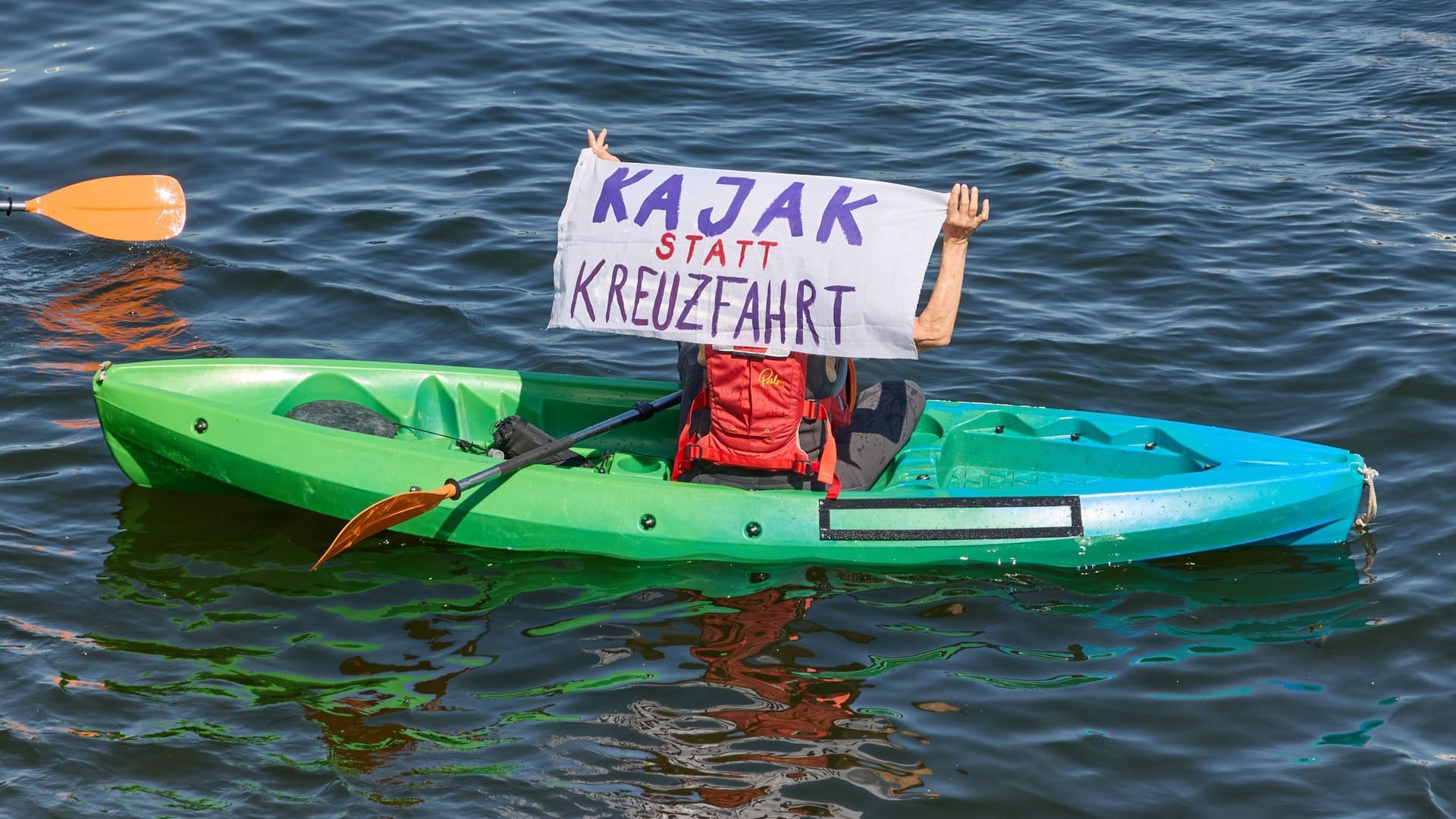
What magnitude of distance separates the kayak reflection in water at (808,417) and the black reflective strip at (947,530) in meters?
0.13

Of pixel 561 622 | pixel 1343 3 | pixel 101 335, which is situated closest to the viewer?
pixel 561 622

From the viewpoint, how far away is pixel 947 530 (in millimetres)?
5859

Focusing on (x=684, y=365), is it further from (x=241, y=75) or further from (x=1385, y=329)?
(x=241, y=75)

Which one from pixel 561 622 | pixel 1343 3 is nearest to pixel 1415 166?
pixel 1343 3

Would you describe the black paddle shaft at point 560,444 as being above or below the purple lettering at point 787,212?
below

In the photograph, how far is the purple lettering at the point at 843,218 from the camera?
18.0 feet

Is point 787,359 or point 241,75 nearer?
point 787,359

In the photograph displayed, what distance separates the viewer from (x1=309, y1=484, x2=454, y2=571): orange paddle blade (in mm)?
5559

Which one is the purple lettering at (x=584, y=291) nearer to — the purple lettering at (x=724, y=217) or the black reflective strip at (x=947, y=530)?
the purple lettering at (x=724, y=217)

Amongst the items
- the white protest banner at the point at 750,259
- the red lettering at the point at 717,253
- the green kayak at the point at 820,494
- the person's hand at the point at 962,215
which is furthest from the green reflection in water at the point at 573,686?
the person's hand at the point at 962,215

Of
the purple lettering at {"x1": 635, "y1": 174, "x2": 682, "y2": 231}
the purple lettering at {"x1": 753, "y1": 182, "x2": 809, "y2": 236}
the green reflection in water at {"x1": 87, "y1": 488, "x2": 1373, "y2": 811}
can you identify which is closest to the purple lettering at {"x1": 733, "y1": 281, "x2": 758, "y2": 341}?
the purple lettering at {"x1": 753, "y1": 182, "x2": 809, "y2": 236}

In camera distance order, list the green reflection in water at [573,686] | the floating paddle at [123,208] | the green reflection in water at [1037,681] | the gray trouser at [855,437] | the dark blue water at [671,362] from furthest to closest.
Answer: the floating paddle at [123,208] < the gray trouser at [855,437] < the green reflection in water at [1037,681] < the green reflection in water at [573,686] < the dark blue water at [671,362]

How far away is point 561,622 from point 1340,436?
414cm

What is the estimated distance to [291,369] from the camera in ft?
21.8
